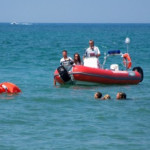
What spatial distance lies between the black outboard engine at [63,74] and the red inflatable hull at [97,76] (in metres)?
0.11

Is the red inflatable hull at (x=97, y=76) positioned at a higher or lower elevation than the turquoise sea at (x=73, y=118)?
higher

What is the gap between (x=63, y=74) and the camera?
50.7ft

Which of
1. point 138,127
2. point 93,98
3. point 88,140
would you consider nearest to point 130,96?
point 93,98

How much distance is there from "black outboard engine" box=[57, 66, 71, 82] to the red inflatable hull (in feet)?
0.37

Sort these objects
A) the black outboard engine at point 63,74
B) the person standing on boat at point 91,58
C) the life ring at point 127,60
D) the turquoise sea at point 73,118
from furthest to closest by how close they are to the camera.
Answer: the life ring at point 127,60
the person standing on boat at point 91,58
the black outboard engine at point 63,74
the turquoise sea at point 73,118

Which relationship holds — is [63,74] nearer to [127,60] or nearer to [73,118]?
[127,60]

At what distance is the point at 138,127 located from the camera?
1086 cm

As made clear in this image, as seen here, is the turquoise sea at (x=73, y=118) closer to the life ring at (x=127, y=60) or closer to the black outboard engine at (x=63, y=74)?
the black outboard engine at (x=63, y=74)

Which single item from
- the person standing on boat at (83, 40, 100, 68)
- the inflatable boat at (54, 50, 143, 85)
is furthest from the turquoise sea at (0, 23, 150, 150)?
the person standing on boat at (83, 40, 100, 68)

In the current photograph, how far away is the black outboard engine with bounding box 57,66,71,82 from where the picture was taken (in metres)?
15.4

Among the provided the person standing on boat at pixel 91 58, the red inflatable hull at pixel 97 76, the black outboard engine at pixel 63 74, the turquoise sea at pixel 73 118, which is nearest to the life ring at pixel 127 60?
the red inflatable hull at pixel 97 76

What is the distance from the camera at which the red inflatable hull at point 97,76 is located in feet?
50.7

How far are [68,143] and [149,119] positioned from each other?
2.48m

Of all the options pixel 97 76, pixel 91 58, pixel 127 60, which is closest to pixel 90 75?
pixel 97 76
